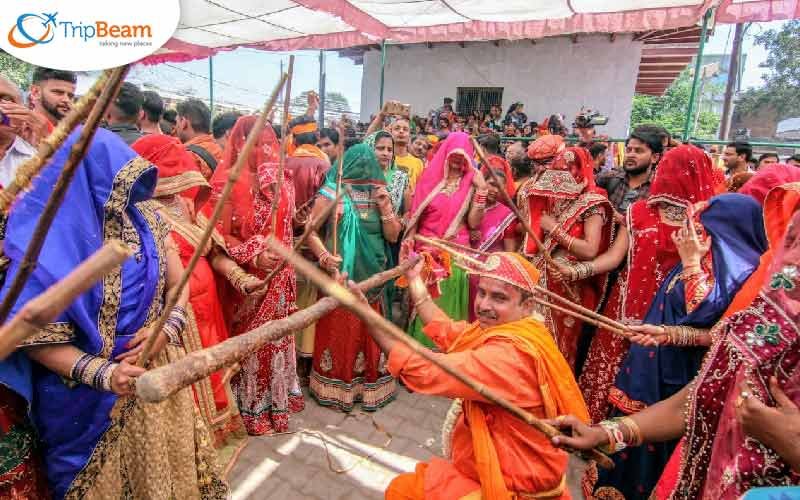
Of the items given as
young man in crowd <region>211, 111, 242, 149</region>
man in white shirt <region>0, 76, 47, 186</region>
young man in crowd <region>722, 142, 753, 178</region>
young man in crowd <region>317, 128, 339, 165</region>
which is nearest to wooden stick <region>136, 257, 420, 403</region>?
man in white shirt <region>0, 76, 47, 186</region>

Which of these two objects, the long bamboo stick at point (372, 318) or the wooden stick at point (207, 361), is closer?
the wooden stick at point (207, 361)

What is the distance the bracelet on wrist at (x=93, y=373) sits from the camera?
1490 mm

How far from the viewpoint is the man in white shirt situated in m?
1.68

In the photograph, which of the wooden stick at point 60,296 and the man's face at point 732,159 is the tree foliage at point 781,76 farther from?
the wooden stick at point 60,296

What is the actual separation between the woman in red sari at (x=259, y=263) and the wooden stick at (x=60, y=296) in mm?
2367

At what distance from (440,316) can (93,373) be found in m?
1.54

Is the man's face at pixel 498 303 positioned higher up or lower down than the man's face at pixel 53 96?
lower down

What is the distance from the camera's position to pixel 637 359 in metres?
2.64

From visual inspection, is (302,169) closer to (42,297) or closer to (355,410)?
(355,410)

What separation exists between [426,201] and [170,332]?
263 centimetres

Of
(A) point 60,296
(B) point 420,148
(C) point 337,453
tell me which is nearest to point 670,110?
(B) point 420,148

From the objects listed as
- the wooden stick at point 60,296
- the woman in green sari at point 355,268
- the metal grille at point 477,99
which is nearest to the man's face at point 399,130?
the woman in green sari at point 355,268

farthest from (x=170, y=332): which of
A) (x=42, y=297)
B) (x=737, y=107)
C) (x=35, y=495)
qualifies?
(x=737, y=107)

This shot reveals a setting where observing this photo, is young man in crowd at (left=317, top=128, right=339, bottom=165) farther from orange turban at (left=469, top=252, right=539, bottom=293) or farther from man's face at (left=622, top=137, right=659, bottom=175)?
orange turban at (left=469, top=252, right=539, bottom=293)
